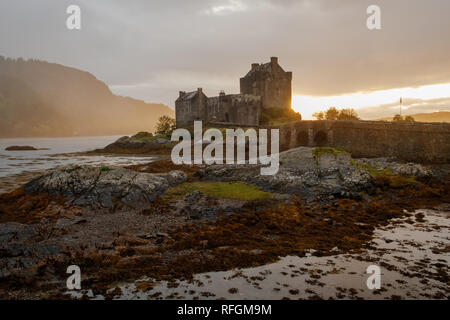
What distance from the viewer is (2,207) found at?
14.8 meters

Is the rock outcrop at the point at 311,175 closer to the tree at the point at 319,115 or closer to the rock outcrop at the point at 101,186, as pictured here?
the rock outcrop at the point at 101,186

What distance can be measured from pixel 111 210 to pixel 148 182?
10.1ft

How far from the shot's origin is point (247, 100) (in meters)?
56.7

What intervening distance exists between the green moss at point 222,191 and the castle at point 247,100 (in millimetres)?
40189

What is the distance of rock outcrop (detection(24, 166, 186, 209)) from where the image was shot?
1477 centimetres

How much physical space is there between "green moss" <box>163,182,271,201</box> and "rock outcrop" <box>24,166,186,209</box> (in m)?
0.86

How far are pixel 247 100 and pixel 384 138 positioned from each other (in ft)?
103

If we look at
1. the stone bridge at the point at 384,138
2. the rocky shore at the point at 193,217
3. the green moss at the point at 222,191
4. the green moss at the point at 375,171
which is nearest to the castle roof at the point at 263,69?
the stone bridge at the point at 384,138

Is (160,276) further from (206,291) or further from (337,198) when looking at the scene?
→ (337,198)

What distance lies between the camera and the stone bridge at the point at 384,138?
26000 mm

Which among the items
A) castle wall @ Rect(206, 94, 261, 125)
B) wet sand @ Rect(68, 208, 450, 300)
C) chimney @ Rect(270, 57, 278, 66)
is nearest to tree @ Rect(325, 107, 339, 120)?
castle wall @ Rect(206, 94, 261, 125)
